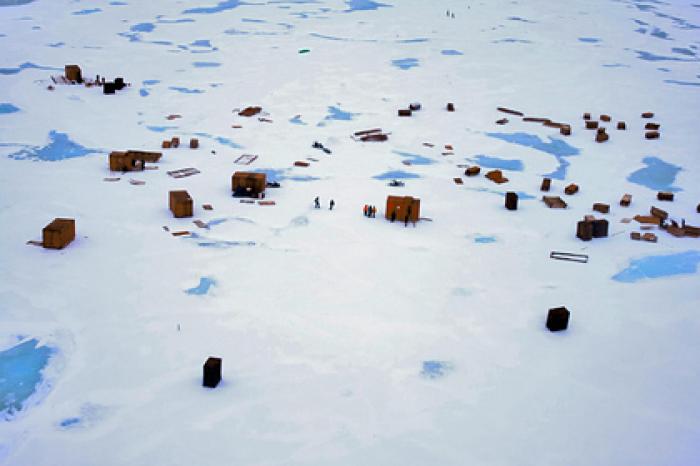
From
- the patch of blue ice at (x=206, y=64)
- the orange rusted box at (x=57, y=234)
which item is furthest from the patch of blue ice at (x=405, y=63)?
the orange rusted box at (x=57, y=234)

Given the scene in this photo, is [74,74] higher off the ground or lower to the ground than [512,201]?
higher

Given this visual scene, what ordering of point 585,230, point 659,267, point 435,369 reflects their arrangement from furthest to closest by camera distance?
A: point 585,230, point 659,267, point 435,369

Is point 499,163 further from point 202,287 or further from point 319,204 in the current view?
point 202,287

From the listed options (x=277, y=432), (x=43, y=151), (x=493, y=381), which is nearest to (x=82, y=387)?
(x=277, y=432)

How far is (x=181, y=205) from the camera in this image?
729 cm

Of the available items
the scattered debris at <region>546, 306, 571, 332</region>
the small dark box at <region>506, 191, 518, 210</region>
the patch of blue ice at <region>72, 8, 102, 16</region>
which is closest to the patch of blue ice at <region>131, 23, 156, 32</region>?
Answer: the patch of blue ice at <region>72, 8, 102, 16</region>

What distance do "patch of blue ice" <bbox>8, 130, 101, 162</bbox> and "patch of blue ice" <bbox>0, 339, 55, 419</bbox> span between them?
16.5ft

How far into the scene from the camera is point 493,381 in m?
4.77

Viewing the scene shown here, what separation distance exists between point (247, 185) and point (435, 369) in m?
4.18

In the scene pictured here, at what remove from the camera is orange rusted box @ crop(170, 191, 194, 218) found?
287 inches

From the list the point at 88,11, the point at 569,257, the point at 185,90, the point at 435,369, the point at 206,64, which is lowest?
the point at 435,369

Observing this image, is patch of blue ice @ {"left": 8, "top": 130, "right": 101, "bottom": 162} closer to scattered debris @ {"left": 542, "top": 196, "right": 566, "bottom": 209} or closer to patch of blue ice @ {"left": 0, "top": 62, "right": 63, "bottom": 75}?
patch of blue ice @ {"left": 0, "top": 62, "right": 63, "bottom": 75}

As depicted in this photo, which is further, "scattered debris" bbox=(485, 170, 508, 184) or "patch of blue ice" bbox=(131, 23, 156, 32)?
"patch of blue ice" bbox=(131, 23, 156, 32)

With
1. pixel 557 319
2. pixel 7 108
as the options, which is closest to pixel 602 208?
pixel 557 319
